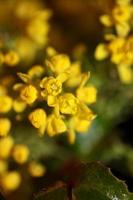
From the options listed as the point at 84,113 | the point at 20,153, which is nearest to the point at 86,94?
the point at 84,113

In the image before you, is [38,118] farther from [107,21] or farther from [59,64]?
[107,21]

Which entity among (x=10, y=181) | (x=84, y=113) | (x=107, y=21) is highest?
(x=107, y=21)

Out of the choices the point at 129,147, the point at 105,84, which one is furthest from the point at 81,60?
the point at 129,147

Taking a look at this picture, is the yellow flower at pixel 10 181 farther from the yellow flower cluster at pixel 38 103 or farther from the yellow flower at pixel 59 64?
the yellow flower at pixel 59 64

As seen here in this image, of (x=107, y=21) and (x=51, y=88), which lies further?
(x=107, y=21)

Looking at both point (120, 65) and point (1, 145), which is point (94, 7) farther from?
point (1, 145)

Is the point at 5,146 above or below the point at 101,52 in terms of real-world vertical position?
below
